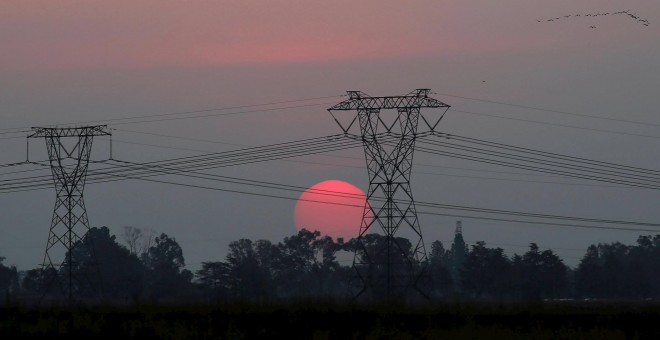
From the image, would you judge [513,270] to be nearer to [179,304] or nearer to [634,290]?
[634,290]

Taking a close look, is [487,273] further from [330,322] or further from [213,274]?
[330,322]

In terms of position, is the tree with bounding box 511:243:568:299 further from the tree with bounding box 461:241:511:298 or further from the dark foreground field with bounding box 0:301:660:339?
the dark foreground field with bounding box 0:301:660:339

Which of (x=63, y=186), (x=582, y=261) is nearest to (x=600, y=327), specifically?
(x=63, y=186)

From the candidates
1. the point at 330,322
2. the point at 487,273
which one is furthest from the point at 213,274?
the point at 330,322

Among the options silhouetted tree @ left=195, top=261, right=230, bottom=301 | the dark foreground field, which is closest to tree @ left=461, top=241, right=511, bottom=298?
silhouetted tree @ left=195, top=261, right=230, bottom=301

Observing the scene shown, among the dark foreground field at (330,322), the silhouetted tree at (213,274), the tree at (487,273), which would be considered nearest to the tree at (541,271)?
the tree at (487,273)

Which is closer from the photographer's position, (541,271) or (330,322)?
(330,322)

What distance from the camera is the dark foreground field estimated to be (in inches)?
2057

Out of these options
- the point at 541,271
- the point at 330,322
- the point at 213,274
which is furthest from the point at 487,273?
the point at 330,322

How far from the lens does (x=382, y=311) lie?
210 ft

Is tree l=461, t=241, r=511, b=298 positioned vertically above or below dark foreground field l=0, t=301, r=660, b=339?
above

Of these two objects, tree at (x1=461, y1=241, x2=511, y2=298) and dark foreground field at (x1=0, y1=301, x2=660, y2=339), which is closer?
dark foreground field at (x1=0, y1=301, x2=660, y2=339)

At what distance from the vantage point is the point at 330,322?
60.3 meters

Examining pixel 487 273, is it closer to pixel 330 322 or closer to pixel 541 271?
pixel 541 271
